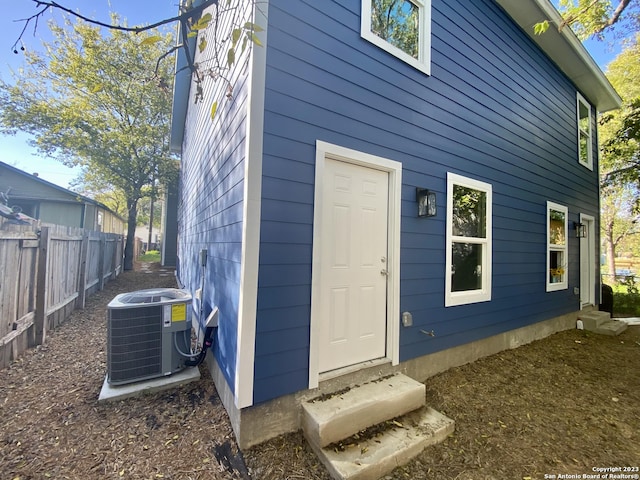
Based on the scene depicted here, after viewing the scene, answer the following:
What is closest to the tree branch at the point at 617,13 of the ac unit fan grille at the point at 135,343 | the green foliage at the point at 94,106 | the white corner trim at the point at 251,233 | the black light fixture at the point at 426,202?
A: the black light fixture at the point at 426,202

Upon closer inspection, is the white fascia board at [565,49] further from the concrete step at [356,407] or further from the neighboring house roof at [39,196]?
the neighboring house roof at [39,196]

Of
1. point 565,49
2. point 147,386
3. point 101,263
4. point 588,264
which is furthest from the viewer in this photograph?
point 101,263

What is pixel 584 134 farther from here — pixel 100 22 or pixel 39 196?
pixel 39 196

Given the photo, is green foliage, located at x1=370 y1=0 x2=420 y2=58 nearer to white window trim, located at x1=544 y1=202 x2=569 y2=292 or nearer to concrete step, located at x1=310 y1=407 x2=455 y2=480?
concrete step, located at x1=310 y1=407 x2=455 y2=480

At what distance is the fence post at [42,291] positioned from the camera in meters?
3.67

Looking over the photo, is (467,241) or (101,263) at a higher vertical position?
(467,241)

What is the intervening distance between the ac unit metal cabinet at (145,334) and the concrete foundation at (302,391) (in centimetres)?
47

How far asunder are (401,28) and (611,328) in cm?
675

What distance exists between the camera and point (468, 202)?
3.92m

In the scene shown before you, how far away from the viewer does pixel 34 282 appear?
3619mm

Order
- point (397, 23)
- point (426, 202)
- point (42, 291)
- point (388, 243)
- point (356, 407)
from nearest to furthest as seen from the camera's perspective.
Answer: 1. point (356, 407)
2. point (388, 243)
3. point (426, 202)
4. point (397, 23)
5. point (42, 291)

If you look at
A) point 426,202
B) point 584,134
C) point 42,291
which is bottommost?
point 42,291

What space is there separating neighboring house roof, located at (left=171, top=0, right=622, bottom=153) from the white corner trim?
1.93 meters

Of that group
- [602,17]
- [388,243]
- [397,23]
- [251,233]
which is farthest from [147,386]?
[602,17]
